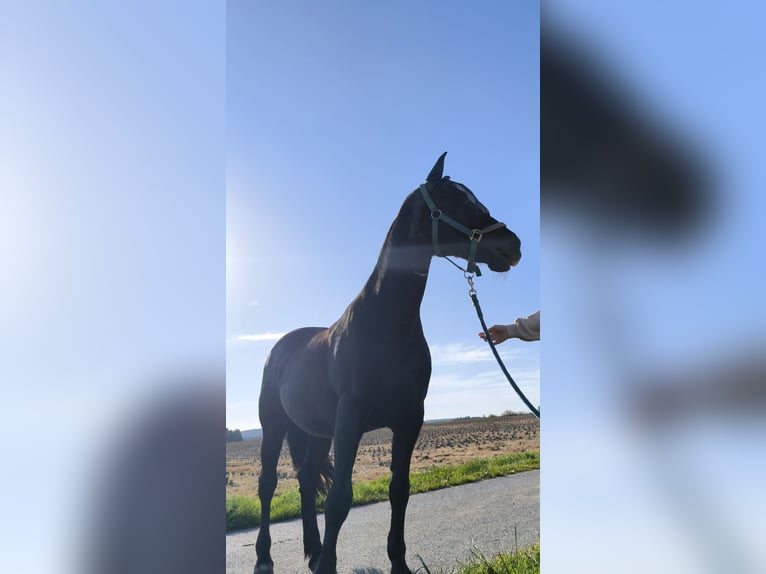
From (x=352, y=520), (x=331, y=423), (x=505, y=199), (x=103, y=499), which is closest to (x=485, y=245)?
(x=505, y=199)

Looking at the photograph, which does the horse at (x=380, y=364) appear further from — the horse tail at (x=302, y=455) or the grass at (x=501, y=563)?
the grass at (x=501, y=563)

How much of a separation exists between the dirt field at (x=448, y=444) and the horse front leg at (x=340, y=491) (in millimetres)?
37

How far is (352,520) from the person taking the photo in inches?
89.6

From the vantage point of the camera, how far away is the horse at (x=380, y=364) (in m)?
2.22

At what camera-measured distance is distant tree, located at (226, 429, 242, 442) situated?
2354mm

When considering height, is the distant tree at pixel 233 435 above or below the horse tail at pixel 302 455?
above

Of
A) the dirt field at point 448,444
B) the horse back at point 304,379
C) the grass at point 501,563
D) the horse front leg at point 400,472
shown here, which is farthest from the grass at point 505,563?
the horse back at point 304,379

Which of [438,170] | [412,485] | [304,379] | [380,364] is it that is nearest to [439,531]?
[412,485]

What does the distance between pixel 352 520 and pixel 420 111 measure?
163 cm

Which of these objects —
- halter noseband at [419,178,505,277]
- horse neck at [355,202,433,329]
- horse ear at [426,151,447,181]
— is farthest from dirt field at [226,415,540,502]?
horse ear at [426,151,447,181]

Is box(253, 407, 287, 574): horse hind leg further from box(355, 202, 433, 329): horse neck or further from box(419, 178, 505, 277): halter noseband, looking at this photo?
box(419, 178, 505, 277): halter noseband

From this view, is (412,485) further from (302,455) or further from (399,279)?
(399,279)

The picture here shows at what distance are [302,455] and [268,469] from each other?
0.15 metres

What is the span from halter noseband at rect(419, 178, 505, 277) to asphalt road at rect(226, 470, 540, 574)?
2.84ft
